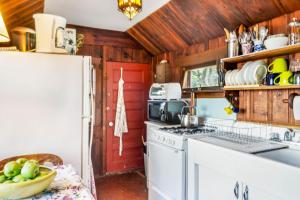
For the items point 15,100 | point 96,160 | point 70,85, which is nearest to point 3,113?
point 15,100

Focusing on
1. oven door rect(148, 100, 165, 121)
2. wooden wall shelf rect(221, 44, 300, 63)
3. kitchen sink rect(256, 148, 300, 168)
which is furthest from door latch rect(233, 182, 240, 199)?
oven door rect(148, 100, 165, 121)

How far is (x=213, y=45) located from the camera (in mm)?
2736

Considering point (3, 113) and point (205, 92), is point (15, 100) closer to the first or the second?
point (3, 113)

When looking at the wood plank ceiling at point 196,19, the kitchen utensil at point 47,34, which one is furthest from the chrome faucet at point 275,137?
the kitchen utensil at point 47,34

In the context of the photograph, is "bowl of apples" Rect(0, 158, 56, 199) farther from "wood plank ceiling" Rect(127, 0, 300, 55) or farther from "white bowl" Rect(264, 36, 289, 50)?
"wood plank ceiling" Rect(127, 0, 300, 55)

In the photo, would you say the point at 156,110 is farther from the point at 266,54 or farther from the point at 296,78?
the point at 296,78

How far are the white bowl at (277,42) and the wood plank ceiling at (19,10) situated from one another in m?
2.22

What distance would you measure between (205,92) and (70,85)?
160cm

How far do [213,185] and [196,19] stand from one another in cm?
178

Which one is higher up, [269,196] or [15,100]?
[15,100]

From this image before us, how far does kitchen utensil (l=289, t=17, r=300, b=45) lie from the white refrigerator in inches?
68.0

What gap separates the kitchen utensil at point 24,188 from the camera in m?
1.06

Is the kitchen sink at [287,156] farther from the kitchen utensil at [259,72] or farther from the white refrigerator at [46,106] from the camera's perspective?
the white refrigerator at [46,106]

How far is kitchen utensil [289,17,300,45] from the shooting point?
1748mm
